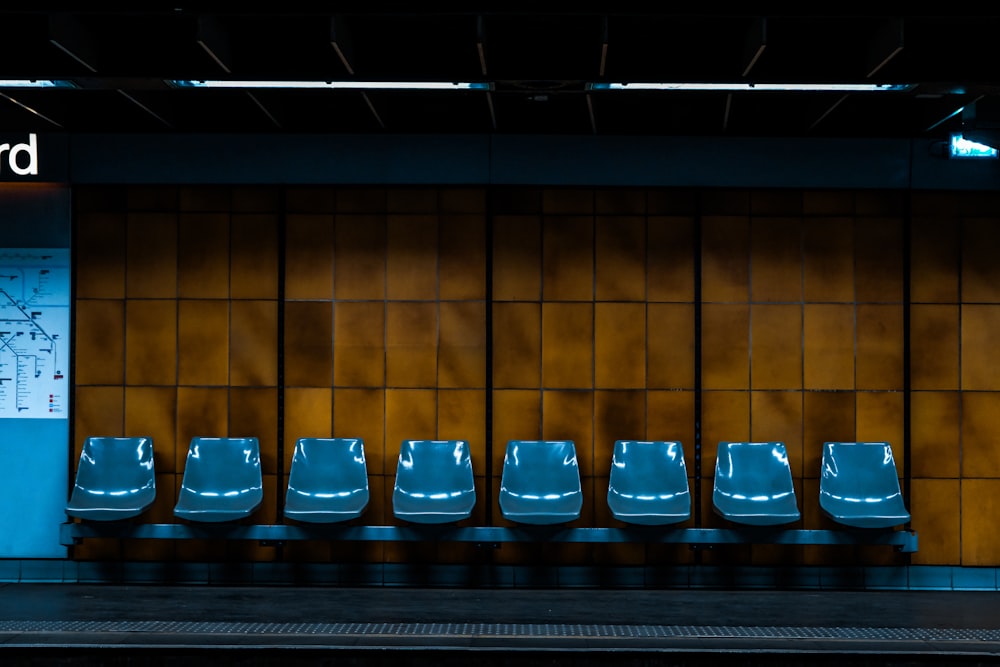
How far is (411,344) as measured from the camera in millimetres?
6312

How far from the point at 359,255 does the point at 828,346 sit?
360 cm

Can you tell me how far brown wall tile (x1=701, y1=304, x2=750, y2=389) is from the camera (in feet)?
20.5

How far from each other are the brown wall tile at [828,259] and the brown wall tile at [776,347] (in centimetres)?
23

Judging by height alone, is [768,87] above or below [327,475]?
above

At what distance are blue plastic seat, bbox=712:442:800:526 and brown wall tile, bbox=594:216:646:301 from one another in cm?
134

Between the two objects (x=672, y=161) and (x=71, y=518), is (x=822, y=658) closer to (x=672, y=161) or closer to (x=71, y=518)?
(x=672, y=161)

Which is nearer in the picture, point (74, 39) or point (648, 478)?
point (74, 39)

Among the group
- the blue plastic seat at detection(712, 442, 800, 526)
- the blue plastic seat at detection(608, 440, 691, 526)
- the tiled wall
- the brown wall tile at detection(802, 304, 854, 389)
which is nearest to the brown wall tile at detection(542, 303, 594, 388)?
the tiled wall

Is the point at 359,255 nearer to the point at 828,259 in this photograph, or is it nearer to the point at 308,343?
the point at 308,343

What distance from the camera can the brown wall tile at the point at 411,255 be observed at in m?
6.33

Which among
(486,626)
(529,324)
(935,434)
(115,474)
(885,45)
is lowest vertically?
(486,626)

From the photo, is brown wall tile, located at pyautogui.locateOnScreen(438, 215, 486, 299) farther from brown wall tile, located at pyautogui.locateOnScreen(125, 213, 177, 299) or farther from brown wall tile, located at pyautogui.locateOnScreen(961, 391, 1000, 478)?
brown wall tile, located at pyautogui.locateOnScreen(961, 391, 1000, 478)

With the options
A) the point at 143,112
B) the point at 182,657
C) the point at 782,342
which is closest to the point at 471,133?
the point at 143,112

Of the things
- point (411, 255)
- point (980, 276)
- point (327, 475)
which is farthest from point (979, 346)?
point (327, 475)
